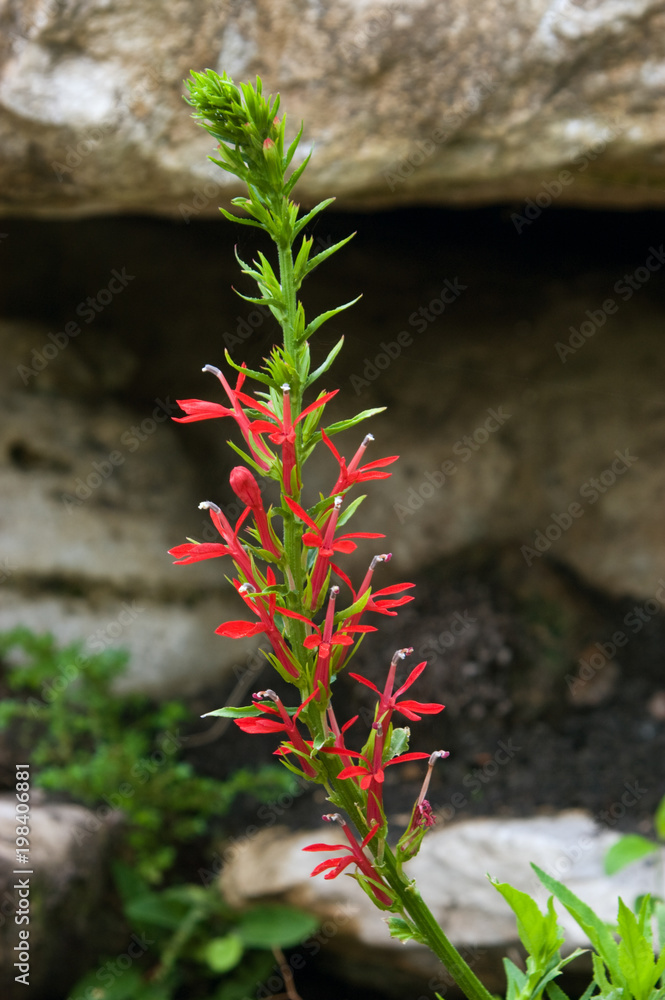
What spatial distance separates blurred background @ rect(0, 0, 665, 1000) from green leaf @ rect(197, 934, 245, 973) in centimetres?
1

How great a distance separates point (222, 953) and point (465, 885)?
0.79m

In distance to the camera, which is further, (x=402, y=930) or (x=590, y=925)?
(x=590, y=925)

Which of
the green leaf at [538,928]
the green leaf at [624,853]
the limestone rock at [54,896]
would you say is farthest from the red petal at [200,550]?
the limestone rock at [54,896]

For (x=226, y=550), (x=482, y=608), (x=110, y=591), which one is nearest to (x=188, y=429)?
(x=110, y=591)

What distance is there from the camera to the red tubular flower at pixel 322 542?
73 cm

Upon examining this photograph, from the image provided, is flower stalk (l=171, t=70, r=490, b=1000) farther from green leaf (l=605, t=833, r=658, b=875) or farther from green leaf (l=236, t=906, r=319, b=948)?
green leaf (l=236, t=906, r=319, b=948)

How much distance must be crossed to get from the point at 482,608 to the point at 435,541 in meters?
0.38

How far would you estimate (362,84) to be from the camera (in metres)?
2.20

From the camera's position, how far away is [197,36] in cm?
219

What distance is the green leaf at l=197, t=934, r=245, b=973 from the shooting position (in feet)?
8.39

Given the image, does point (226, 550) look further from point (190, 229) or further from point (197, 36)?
point (190, 229)

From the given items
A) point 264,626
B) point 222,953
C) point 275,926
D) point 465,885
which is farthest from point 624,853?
point 264,626

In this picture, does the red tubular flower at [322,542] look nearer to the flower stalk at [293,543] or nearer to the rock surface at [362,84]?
the flower stalk at [293,543]

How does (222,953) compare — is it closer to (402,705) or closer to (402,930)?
(402,930)
